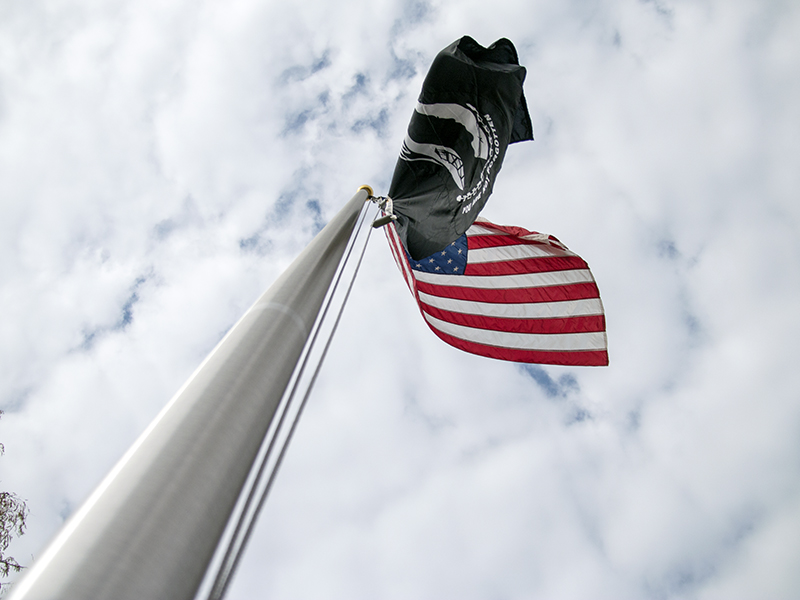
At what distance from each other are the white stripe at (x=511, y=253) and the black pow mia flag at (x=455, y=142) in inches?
94.9

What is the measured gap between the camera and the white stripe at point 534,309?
7930 mm

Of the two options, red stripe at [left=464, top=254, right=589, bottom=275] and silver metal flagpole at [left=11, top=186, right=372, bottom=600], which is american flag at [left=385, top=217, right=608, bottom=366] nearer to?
red stripe at [left=464, top=254, right=589, bottom=275]

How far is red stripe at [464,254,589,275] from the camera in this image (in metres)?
8.05

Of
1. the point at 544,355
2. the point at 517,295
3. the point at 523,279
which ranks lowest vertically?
the point at 544,355

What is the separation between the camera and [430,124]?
5.23 m

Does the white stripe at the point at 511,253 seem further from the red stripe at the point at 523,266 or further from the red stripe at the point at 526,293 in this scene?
the red stripe at the point at 526,293

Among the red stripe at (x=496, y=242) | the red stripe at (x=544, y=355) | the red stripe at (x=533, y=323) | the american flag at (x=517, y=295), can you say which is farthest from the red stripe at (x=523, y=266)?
the red stripe at (x=544, y=355)

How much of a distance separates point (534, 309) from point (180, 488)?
7.10 m

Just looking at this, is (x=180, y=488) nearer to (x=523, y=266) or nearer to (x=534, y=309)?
(x=534, y=309)

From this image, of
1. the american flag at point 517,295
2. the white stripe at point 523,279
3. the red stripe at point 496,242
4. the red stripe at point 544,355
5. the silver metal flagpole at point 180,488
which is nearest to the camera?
the silver metal flagpole at point 180,488

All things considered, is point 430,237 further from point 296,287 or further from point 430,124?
point 296,287

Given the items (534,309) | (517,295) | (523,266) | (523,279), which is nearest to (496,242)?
(523,266)

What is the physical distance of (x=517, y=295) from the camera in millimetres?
8031

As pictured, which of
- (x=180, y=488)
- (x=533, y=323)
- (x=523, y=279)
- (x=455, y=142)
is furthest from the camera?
(x=523, y=279)
